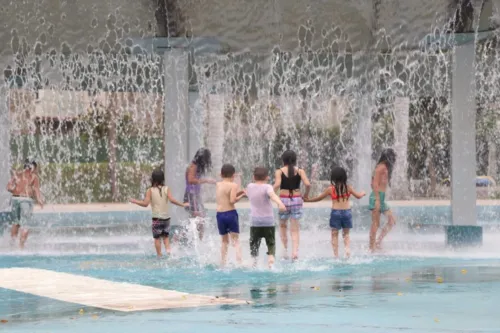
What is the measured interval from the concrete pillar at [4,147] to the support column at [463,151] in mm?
9187

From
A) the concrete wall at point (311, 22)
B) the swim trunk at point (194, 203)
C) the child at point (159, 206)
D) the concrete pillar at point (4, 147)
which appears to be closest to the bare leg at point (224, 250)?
the child at point (159, 206)

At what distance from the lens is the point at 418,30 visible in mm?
21578

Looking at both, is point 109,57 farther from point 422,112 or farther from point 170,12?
point 422,112

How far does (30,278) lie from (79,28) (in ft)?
28.8

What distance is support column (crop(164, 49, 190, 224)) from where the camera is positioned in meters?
18.0

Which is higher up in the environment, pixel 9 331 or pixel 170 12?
pixel 170 12

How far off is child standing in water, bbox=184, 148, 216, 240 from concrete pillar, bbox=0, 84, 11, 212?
6425 millimetres

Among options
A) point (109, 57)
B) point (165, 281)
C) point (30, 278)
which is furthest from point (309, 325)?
point (109, 57)

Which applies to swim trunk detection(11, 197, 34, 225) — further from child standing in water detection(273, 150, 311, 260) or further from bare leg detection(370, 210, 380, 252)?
bare leg detection(370, 210, 380, 252)

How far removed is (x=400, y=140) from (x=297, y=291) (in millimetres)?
34655

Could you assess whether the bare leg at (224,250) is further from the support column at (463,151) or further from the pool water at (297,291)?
the support column at (463,151)

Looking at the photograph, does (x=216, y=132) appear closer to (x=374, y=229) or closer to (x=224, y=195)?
(x=374, y=229)

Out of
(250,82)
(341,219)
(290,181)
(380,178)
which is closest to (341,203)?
(341,219)

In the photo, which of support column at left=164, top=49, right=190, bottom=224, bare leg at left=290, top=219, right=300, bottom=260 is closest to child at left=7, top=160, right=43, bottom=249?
support column at left=164, top=49, right=190, bottom=224
